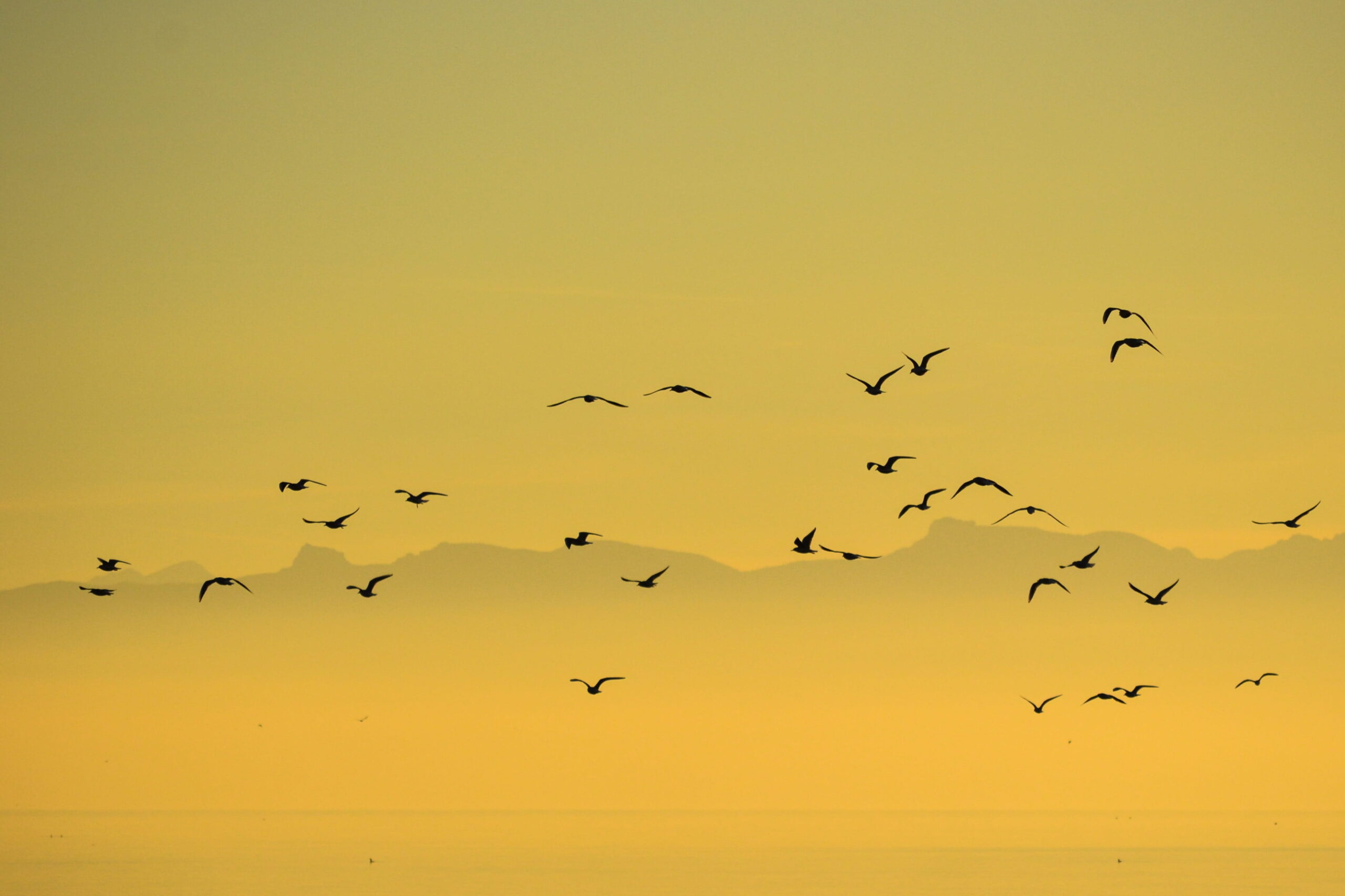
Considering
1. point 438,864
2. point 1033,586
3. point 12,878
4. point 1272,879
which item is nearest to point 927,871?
point 1272,879

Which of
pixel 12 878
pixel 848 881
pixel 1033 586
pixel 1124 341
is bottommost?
pixel 12 878

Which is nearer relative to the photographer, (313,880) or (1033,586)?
(1033,586)

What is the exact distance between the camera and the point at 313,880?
162 m

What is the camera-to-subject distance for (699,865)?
186 m

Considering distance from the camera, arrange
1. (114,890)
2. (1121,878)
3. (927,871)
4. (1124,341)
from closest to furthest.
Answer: (1124,341) → (114,890) → (1121,878) → (927,871)

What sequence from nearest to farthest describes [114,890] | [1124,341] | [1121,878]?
1. [1124,341]
2. [114,890]
3. [1121,878]

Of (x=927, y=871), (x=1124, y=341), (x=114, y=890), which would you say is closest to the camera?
(x=1124, y=341)

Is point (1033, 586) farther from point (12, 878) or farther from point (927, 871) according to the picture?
point (12, 878)

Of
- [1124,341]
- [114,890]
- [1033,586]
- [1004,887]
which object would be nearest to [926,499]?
[1033,586]

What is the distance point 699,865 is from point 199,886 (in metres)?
54.3

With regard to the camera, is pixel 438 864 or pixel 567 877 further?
pixel 438 864

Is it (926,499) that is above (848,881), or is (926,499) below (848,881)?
above

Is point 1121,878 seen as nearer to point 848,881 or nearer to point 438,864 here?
point 848,881

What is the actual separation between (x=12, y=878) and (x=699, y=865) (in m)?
70.4
